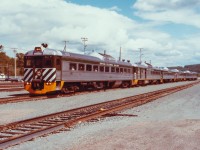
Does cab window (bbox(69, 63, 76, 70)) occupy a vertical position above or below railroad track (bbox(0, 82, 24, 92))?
above

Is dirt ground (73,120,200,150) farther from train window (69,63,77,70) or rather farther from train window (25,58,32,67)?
train window (25,58,32,67)

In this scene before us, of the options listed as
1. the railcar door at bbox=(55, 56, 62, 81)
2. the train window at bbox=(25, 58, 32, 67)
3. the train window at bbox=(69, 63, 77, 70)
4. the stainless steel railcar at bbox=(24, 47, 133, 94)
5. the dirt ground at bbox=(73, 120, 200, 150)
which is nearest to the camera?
the dirt ground at bbox=(73, 120, 200, 150)

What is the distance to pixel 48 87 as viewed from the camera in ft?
65.9

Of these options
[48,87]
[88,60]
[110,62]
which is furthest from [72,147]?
[110,62]

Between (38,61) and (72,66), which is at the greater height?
(38,61)


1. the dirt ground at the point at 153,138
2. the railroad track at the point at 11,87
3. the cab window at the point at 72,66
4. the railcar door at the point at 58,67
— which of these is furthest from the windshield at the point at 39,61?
the dirt ground at the point at 153,138

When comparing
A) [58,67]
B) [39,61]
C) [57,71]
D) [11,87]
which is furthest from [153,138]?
[11,87]

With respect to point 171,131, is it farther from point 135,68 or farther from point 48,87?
point 135,68

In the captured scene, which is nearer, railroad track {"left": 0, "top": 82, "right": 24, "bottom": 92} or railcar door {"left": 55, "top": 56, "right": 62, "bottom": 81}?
railcar door {"left": 55, "top": 56, "right": 62, "bottom": 81}

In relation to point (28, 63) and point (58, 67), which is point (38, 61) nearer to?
point (28, 63)

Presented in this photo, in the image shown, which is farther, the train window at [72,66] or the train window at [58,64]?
the train window at [72,66]

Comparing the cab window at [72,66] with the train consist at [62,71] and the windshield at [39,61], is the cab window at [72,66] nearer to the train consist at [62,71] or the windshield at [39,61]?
the train consist at [62,71]

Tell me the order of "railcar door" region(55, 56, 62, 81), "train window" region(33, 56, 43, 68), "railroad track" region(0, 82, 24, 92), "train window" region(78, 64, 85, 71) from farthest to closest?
"railroad track" region(0, 82, 24, 92) < "train window" region(78, 64, 85, 71) < "train window" region(33, 56, 43, 68) < "railcar door" region(55, 56, 62, 81)

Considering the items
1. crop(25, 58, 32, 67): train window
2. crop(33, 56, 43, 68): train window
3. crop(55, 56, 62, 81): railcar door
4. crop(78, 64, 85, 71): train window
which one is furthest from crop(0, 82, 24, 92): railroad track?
crop(55, 56, 62, 81): railcar door
